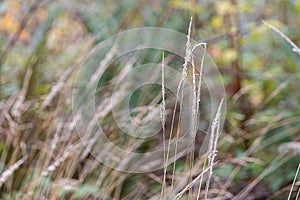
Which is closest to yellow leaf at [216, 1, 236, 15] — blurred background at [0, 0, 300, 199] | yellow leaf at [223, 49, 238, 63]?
blurred background at [0, 0, 300, 199]

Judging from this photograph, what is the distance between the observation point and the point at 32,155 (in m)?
2.36

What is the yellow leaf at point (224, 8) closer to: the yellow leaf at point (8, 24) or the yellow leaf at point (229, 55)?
the yellow leaf at point (229, 55)

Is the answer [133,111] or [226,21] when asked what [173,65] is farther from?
[226,21]

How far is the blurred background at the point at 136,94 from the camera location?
90.9 inches

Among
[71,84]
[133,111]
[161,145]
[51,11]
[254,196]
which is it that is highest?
[51,11]

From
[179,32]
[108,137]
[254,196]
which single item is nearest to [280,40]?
[179,32]

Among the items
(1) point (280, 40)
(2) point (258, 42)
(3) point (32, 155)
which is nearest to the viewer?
(3) point (32, 155)

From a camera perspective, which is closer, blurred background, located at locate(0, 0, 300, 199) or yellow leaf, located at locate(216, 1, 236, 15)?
blurred background, located at locate(0, 0, 300, 199)

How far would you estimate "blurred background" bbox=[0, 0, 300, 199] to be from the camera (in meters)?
2.31

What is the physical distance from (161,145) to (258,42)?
75cm

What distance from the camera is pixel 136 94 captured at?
260 cm

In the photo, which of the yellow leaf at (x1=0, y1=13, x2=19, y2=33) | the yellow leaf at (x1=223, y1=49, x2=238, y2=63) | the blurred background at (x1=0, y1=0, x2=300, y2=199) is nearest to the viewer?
the blurred background at (x1=0, y1=0, x2=300, y2=199)

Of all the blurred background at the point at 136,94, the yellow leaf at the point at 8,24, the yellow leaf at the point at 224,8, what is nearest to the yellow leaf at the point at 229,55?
the blurred background at the point at 136,94

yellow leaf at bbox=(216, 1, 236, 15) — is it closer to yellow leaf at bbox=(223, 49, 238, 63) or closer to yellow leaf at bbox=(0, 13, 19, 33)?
yellow leaf at bbox=(223, 49, 238, 63)
